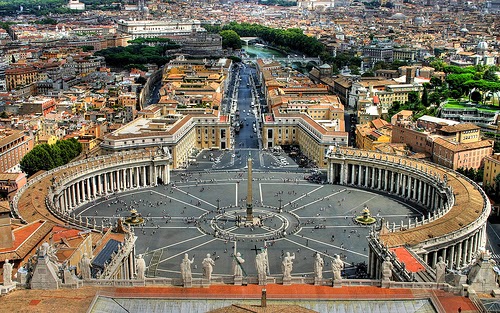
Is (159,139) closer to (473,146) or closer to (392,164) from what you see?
(392,164)

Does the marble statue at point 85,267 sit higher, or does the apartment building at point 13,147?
the marble statue at point 85,267

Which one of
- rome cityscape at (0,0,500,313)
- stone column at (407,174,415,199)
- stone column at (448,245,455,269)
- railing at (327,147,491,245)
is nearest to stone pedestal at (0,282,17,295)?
rome cityscape at (0,0,500,313)

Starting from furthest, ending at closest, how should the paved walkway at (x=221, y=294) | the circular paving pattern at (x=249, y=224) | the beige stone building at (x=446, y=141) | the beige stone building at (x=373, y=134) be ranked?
1. the beige stone building at (x=373, y=134)
2. the beige stone building at (x=446, y=141)
3. the circular paving pattern at (x=249, y=224)
4. the paved walkway at (x=221, y=294)

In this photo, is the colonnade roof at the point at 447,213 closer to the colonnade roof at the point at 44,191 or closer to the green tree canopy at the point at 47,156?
the colonnade roof at the point at 44,191

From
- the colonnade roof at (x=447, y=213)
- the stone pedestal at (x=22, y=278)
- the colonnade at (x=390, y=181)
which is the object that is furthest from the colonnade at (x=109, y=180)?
the stone pedestal at (x=22, y=278)

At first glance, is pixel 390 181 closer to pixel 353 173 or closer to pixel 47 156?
pixel 353 173

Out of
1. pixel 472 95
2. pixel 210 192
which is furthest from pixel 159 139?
pixel 472 95

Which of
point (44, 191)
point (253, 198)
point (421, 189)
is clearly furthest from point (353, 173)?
point (44, 191)
